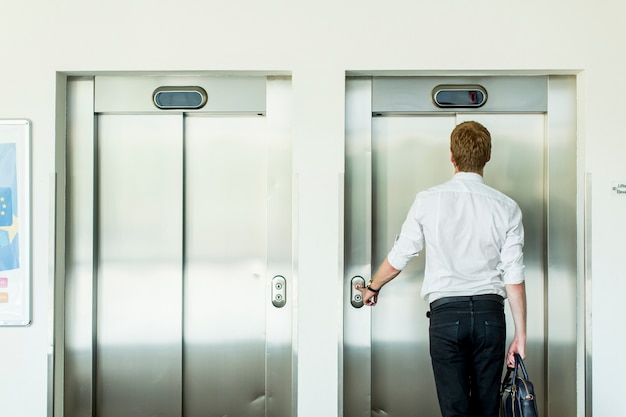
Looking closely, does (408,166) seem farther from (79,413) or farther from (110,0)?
(79,413)

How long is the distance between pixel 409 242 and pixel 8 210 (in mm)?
2158

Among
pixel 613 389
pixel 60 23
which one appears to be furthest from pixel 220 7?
pixel 613 389

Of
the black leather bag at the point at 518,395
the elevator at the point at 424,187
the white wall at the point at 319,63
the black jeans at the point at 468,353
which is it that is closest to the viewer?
the black leather bag at the point at 518,395

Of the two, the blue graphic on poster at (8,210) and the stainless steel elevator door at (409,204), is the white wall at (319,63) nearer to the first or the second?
the blue graphic on poster at (8,210)

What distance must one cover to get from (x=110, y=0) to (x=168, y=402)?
7.40 feet

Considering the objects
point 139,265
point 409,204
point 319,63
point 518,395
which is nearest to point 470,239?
point 518,395

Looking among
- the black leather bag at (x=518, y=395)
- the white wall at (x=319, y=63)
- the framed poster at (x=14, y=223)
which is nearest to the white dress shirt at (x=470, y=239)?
the black leather bag at (x=518, y=395)

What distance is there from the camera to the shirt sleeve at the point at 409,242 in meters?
2.82

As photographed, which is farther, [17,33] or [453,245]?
[17,33]

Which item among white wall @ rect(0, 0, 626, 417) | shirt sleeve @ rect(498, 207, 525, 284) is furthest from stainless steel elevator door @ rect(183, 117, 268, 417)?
shirt sleeve @ rect(498, 207, 525, 284)

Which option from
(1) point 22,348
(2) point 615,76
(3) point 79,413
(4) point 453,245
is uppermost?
(2) point 615,76

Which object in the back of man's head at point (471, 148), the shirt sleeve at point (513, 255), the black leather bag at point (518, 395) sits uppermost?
the back of man's head at point (471, 148)

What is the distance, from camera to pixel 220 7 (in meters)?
3.31

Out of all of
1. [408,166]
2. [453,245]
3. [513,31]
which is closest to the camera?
[453,245]
